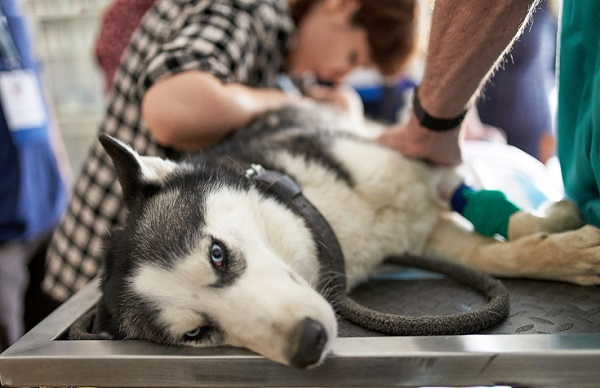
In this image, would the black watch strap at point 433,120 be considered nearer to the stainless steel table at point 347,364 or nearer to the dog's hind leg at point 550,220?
the dog's hind leg at point 550,220

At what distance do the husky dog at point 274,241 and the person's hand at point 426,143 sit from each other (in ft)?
0.13

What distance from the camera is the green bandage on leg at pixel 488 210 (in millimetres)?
1349

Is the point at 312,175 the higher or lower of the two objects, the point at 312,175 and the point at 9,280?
the higher

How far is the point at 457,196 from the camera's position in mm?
1448

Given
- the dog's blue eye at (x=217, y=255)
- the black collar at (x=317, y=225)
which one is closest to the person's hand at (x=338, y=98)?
the black collar at (x=317, y=225)

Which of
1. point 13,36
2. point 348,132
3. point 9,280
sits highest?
point 348,132

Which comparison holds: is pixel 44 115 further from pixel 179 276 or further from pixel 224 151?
pixel 179 276

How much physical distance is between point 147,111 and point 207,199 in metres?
Result: 0.55

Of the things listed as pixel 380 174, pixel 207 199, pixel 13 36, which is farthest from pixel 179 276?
pixel 13 36

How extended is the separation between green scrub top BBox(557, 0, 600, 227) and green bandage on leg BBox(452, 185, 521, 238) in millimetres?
155

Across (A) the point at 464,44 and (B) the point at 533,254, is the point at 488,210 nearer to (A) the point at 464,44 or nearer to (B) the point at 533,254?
(B) the point at 533,254

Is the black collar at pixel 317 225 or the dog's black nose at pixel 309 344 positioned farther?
the black collar at pixel 317 225

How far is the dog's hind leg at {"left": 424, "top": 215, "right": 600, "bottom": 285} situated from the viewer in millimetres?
1127

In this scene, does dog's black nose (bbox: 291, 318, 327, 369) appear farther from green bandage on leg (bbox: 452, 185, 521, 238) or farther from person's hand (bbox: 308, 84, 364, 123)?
person's hand (bbox: 308, 84, 364, 123)
